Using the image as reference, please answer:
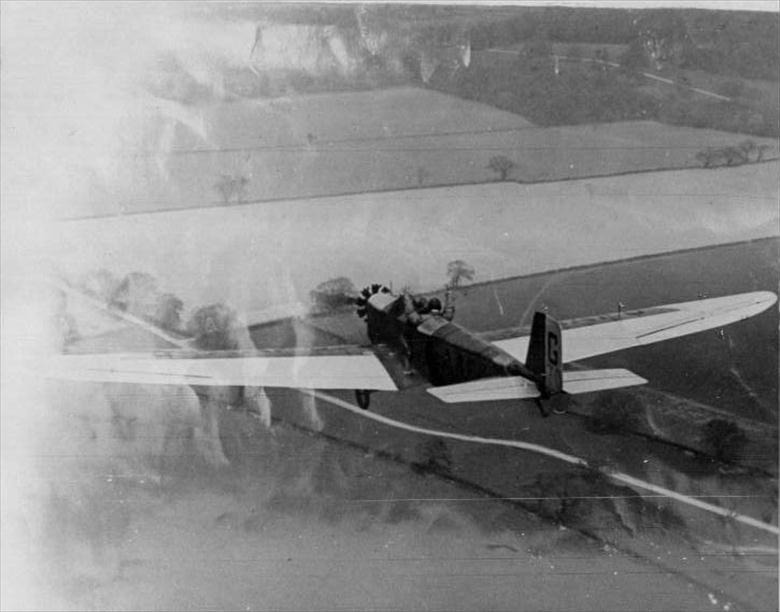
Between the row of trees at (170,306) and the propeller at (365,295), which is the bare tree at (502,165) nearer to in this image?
the propeller at (365,295)

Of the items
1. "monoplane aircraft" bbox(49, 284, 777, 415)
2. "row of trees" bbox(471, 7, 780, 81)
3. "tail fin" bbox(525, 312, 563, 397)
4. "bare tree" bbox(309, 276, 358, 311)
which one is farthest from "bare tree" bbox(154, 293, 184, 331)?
"row of trees" bbox(471, 7, 780, 81)

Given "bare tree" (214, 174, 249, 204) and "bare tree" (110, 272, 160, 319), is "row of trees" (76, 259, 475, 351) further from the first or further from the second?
"bare tree" (214, 174, 249, 204)

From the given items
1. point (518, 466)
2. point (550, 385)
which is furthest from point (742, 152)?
point (518, 466)

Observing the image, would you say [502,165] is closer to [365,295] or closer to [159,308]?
[365,295]

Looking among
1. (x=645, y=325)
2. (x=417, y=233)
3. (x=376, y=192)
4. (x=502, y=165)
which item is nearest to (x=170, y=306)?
(x=376, y=192)

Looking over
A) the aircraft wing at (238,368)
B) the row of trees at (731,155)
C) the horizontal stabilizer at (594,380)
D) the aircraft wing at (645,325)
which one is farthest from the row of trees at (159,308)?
the row of trees at (731,155)
